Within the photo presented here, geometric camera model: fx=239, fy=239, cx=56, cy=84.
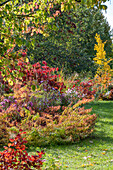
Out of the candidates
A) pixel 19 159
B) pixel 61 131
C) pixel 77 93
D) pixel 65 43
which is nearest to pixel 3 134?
pixel 61 131

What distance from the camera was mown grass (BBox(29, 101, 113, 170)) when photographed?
3.77 metres

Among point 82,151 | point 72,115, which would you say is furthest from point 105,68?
point 82,151

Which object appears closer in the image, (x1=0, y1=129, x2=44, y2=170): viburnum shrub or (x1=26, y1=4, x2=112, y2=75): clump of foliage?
(x1=0, y1=129, x2=44, y2=170): viburnum shrub

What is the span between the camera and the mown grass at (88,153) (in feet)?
12.4

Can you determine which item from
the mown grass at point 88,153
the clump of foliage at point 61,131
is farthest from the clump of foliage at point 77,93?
the clump of foliage at point 61,131

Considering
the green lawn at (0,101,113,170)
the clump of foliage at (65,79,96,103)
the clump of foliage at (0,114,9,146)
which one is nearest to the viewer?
the green lawn at (0,101,113,170)

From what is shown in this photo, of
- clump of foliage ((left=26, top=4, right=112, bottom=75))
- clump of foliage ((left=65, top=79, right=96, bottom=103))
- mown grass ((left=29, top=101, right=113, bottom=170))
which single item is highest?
clump of foliage ((left=26, top=4, right=112, bottom=75))

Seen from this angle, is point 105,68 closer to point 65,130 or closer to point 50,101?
point 50,101

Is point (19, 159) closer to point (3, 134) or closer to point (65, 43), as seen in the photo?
point (3, 134)

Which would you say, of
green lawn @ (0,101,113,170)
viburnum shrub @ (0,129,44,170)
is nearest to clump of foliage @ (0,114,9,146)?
green lawn @ (0,101,113,170)

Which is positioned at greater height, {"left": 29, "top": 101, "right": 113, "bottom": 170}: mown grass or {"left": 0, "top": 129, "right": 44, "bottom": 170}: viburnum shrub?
{"left": 0, "top": 129, "right": 44, "bottom": 170}: viburnum shrub

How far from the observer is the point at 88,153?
4352 millimetres

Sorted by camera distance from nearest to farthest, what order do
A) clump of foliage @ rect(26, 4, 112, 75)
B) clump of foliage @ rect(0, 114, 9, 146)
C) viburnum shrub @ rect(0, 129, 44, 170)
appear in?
viburnum shrub @ rect(0, 129, 44, 170), clump of foliage @ rect(0, 114, 9, 146), clump of foliage @ rect(26, 4, 112, 75)

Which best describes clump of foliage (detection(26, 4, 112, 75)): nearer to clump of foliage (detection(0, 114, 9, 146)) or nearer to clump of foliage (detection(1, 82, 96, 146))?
clump of foliage (detection(1, 82, 96, 146))
